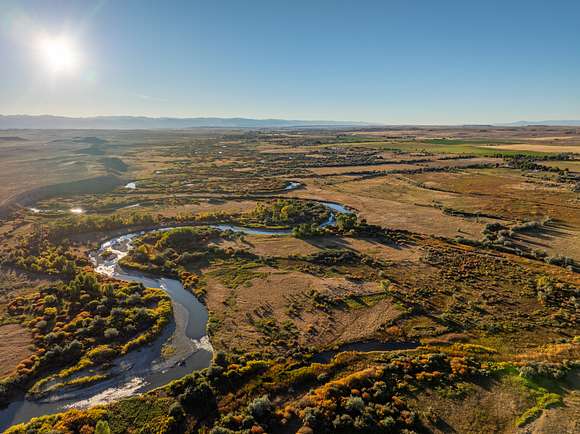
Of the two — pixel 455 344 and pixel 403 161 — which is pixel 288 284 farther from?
pixel 403 161

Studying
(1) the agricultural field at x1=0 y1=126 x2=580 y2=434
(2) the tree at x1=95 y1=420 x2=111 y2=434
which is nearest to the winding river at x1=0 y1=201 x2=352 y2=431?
(1) the agricultural field at x1=0 y1=126 x2=580 y2=434

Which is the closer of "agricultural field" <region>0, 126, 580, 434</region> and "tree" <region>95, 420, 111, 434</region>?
"tree" <region>95, 420, 111, 434</region>

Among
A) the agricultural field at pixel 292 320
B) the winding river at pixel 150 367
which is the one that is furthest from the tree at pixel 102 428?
the winding river at pixel 150 367

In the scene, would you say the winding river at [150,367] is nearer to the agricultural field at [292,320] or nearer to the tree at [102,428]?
the agricultural field at [292,320]

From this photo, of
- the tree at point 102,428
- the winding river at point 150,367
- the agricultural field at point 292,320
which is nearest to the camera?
the tree at point 102,428

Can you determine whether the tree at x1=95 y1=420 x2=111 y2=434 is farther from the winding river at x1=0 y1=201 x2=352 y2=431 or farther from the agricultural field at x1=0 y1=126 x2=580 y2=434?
the winding river at x1=0 y1=201 x2=352 y2=431

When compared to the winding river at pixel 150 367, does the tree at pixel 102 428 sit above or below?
above

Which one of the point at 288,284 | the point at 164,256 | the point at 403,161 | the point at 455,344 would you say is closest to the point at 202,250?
the point at 164,256

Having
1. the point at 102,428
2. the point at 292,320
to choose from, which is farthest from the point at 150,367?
the point at 292,320
